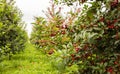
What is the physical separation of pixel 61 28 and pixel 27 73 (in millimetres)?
7468

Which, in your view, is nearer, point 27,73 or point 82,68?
point 82,68

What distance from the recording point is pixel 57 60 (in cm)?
252

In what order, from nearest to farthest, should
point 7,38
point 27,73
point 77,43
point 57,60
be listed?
point 57,60 → point 77,43 → point 27,73 → point 7,38

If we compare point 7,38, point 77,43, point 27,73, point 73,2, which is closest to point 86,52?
point 77,43

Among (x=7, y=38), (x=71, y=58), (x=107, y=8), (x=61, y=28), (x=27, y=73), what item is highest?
(x=107, y=8)

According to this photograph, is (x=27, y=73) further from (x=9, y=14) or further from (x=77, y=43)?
(x=77, y=43)

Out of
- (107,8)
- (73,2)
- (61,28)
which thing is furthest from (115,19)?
(73,2)

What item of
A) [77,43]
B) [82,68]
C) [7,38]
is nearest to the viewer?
[77,43]

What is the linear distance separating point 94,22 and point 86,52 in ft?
1.02

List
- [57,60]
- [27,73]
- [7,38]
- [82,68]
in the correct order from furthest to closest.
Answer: [7,38] < [27,73] < [82,68] < [57,60]

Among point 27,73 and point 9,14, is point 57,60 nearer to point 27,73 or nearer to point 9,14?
point 27,73

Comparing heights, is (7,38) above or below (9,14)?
below

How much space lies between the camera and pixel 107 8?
2.82m

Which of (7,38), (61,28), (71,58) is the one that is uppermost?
(61,28)
